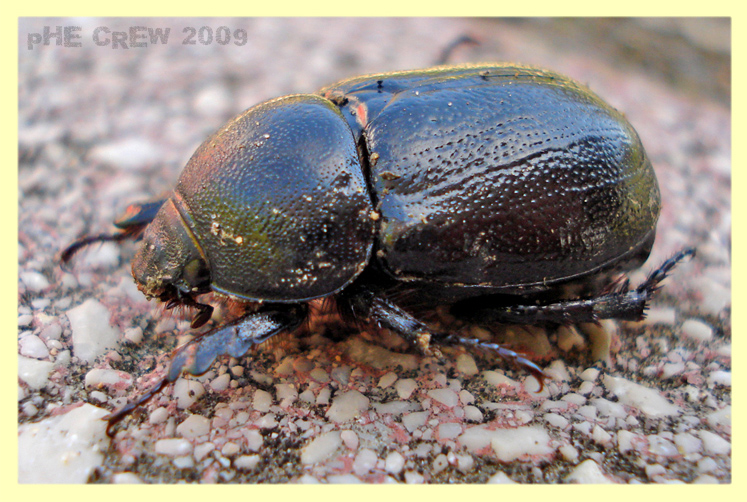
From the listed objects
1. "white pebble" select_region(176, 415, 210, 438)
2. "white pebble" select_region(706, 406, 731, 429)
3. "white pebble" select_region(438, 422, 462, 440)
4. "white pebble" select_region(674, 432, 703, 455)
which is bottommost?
"white pebble" select_region(176, 415, 210, 438)

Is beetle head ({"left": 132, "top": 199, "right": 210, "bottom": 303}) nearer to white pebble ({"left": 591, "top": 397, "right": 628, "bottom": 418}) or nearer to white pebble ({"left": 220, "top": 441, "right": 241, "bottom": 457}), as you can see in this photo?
white pebble ({"left": 220, "top": 441, "right": 241, "bottom": 457})

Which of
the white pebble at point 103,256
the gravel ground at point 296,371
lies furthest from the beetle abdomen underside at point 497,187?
the white pebble at point 103,256

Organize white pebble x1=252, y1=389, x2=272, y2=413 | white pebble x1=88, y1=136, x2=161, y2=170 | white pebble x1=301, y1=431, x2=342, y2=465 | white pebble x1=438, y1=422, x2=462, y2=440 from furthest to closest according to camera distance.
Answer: white pebble x1=88, y1=136, x2=161, y2=170 → white pebble x1=252, y1=389, x2=272, y2=413 → white pebble x1=438, y1=422, x2=462, y2=440 → white pebble x1=301, y1=431, x2=342, y2=465

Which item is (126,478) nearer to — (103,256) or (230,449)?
(230,449)

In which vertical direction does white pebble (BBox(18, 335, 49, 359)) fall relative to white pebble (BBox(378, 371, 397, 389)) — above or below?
below

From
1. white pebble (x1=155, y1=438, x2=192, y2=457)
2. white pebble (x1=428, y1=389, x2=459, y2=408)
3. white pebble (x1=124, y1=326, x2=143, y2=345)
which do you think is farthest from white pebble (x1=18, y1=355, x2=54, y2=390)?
white pebble (x1=428, y1=389, x2=459, y2=408)

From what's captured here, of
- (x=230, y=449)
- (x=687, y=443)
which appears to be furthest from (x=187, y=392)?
(x=687, y=443)

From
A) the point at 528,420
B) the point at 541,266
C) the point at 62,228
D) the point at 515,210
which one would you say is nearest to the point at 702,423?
the point at 528,420
